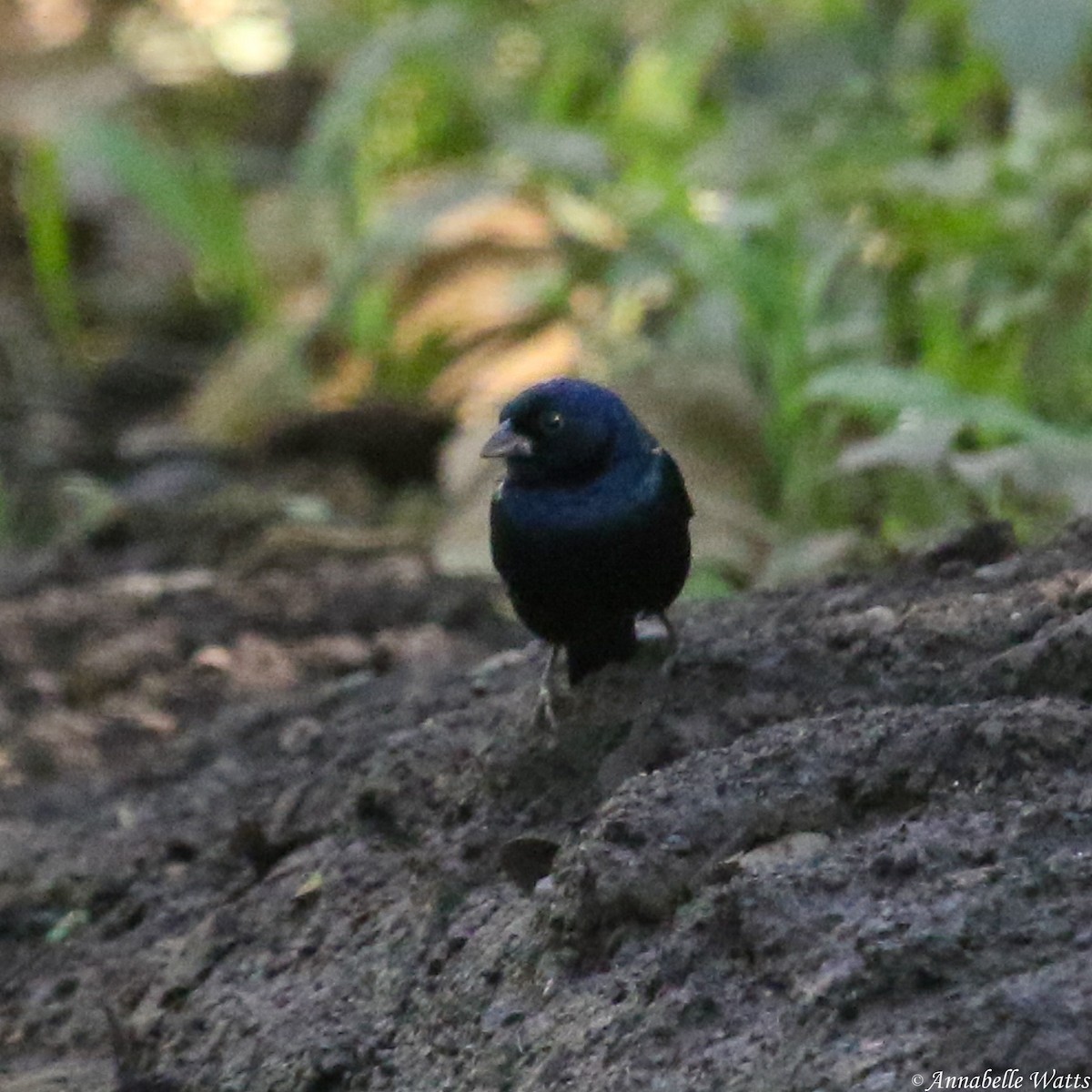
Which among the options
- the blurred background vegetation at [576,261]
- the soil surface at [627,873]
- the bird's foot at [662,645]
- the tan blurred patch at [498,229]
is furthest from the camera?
the tan blurred patch at [498,229]

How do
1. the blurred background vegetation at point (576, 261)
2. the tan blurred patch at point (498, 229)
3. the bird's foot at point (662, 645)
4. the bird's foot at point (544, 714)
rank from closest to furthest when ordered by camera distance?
1. the bird's foot at point (544, 714)
2. the bird's foot at point (662, 645)
3. the blurred background vegetation at point (576, 261)
4. the tan blurred patch at point (498, 229)

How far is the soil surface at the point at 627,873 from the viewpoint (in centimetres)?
208

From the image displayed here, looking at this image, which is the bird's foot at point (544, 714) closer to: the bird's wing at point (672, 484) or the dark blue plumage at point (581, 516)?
the dark blue plumage at point (581, 516)

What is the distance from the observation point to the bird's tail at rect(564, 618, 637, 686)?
3.04 metres

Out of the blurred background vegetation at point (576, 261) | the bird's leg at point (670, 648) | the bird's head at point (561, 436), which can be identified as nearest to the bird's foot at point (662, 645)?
the bird's leg at point (670, 648)

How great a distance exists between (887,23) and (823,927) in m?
3.98

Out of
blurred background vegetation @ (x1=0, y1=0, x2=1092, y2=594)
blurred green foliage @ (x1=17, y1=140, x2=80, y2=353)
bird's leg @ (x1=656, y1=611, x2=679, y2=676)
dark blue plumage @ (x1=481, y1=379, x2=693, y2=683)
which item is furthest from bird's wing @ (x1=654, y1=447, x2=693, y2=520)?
blurred green foliage @ (x1=17, y1=140, x2=80, y2=353)

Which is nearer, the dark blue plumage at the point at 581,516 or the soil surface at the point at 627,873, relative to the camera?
the soil surface at the point at 627,873

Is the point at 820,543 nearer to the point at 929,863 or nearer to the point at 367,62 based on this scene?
the point at 929,863

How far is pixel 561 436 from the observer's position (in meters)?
2.97

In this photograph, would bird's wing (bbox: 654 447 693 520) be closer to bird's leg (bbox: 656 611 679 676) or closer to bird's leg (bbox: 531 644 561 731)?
bird's leg (bbox: 656 611 679 676)

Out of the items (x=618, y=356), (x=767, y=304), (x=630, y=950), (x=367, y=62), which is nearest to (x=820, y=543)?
(x=767, y=304)

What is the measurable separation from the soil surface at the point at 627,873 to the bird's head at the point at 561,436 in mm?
328

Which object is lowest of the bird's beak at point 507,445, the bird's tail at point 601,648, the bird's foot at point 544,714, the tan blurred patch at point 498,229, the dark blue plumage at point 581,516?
the bird's foot at point 544,714
